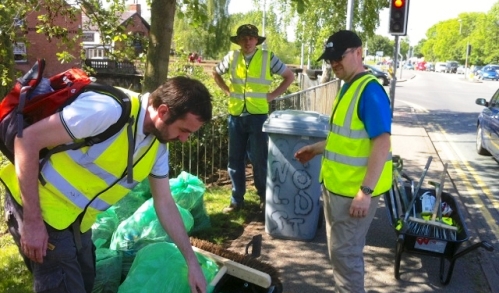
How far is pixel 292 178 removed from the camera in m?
4.83

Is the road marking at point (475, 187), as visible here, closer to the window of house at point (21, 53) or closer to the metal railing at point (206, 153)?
the metal railing at point (206, 153)

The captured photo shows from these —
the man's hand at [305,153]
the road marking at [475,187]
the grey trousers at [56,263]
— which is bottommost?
the road marking at [475,187]

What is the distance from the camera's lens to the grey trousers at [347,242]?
3158mm

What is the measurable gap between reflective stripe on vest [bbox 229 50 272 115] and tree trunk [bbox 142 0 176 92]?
2.78ft

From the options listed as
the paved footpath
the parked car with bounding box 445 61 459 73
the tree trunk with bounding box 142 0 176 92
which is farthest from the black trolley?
the parked car with bounding box 445 61 459 73

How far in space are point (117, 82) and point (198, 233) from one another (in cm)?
2176

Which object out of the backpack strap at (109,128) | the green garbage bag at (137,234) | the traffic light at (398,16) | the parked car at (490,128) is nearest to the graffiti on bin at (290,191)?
the green garbage bag at (137,234)

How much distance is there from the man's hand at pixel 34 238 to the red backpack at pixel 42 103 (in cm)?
25

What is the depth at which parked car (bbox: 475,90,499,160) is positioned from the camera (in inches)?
351

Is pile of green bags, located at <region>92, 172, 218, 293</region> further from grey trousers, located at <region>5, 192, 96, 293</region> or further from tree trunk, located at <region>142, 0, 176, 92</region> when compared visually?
tree trunk, located at <region>142, 0, 176, 92</region>

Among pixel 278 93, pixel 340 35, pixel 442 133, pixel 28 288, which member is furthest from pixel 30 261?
pixel 442 133

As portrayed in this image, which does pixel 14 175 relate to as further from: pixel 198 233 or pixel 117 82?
pixel 117 82

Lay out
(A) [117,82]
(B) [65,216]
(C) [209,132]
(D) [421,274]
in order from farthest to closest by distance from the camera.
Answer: (A) [117,82] → (C) [209,132] → (D) [421,274] → (B) [65,216]

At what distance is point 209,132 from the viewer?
689 centimetres
